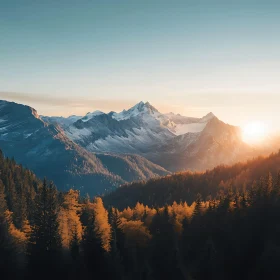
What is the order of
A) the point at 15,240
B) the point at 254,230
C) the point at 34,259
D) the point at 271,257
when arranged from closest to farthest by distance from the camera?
Answer: the point at 34,259 < the point at 15,240 < the point at 271,257 < the point at 254,230

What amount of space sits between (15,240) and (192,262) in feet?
137

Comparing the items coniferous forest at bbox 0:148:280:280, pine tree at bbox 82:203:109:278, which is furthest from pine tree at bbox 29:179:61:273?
pine tree at bbox 82:203:109:278

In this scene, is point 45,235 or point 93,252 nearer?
point 45,235

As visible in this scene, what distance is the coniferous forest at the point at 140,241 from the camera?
66.8 meters

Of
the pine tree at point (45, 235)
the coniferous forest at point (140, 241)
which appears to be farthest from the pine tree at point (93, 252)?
the pine tree at point (45, 235)

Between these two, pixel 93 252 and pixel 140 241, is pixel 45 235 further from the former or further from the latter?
pixel 140 241

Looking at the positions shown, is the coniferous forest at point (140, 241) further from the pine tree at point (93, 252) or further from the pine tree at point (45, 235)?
the pine tree at point (45, 235)

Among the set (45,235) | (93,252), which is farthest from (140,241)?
(45,235)

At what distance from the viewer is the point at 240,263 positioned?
81.0 metres

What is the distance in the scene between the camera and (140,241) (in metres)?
85.9

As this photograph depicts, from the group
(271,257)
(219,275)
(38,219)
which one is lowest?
(219,275)

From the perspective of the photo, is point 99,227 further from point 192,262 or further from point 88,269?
point 192,262

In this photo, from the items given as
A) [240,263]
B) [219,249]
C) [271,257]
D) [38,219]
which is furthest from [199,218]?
[38,219]

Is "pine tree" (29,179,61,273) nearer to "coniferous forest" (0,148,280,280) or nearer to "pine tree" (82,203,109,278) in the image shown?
"coniferous forest" (0,148,280,280)
